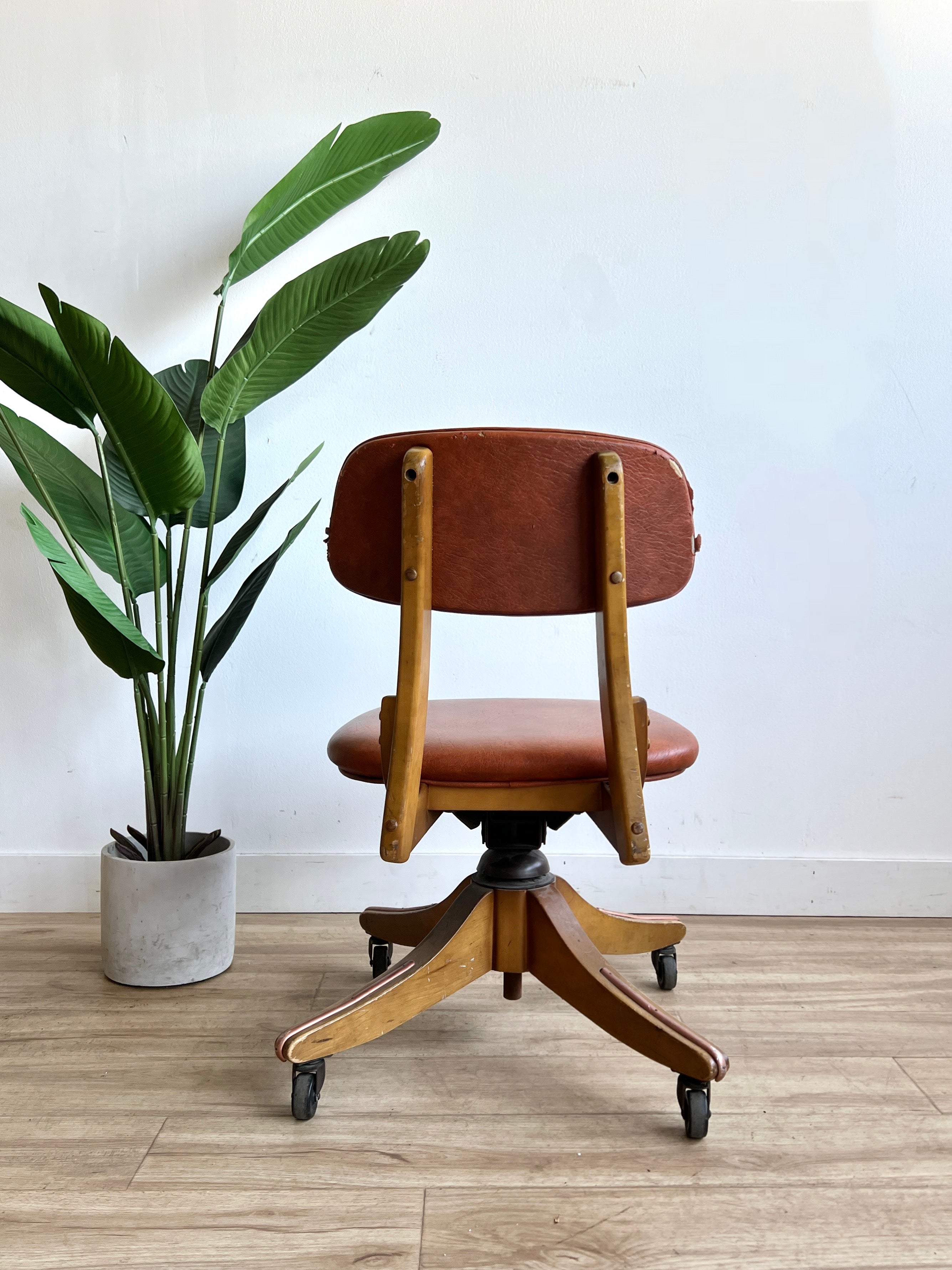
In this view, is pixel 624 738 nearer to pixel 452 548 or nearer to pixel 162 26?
pixel 452 548

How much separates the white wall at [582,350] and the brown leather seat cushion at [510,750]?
0.65m

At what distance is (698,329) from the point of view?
1.89 metres

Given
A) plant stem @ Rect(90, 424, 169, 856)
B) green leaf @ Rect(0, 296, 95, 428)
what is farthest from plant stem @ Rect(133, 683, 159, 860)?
green leaf @ Rect(0, 296, 95, 428)

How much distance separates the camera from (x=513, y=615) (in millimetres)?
1122

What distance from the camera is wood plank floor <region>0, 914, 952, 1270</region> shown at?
0.90m

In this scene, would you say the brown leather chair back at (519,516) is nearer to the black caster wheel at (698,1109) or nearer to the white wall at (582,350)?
the black caster wheel at (698,1109)

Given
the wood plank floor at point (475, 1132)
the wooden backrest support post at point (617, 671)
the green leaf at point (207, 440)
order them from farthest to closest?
the green leaf at point (207, 440) → the wooden backrest support post at point (617, 671) → the wood plank floor at point (475, 1132)

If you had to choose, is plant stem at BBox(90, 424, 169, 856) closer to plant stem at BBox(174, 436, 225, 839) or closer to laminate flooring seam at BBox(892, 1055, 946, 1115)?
plant stem at BBox(174, 436, 225, 839)

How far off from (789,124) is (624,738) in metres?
1.45

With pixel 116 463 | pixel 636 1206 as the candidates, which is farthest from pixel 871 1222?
pixel 116 463

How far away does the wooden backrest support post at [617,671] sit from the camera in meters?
1.02

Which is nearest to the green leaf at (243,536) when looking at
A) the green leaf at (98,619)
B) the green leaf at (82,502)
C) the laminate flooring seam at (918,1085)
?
the green leaf at (82,502)

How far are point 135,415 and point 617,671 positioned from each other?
71cm

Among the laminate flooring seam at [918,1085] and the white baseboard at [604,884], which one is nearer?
the laminate flooring seam at [918,1085]
